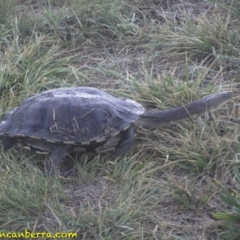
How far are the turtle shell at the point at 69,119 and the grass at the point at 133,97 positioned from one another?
0.68 ft

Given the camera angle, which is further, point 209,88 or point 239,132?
point 209,88

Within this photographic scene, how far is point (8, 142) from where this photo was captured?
16.8 feet

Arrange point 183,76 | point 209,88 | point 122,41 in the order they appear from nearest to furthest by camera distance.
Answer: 1. point 209,88
2. point 183,76
3. point 122,41

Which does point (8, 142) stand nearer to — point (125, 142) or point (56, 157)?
point (56, 157)

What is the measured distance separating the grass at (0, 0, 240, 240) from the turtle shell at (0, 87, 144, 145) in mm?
208

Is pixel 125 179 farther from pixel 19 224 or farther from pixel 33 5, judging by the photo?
pixel 33 5

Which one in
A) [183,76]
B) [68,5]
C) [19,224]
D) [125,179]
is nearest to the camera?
[19,224]

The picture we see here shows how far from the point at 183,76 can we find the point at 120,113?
1335 mm

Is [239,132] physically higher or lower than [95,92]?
lower

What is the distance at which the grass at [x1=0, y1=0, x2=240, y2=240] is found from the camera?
442 cm

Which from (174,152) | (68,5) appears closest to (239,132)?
(174,152)

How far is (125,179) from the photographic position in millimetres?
4758

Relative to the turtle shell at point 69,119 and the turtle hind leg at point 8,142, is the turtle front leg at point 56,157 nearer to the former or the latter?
the turtle shell at point 69,119

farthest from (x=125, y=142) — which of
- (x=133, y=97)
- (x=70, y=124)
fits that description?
(x=133, y=97)
